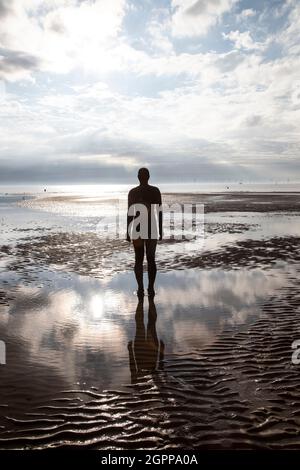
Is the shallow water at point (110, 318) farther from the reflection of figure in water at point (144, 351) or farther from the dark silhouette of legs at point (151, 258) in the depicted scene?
the dark silhouette of legs at point (151, 258)

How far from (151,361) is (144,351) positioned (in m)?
0.40

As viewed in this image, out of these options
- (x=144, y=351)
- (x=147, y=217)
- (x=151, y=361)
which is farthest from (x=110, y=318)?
(x=147, y=217)

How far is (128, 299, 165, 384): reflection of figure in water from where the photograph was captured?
552 centimetres

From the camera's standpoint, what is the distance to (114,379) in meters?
5.23

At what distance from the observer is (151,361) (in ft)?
19.1

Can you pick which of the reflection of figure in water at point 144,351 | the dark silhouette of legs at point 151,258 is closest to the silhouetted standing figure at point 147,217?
the dark silhouette of legs at point 151,258

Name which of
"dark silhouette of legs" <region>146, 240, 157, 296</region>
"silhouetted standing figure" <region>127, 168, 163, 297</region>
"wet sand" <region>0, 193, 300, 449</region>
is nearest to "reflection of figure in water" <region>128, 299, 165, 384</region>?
"wet sand" <region>0, 193, 300, 449</region>

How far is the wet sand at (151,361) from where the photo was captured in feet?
13.3

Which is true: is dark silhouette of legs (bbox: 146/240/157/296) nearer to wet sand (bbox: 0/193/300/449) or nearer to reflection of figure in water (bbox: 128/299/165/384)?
wet sand (bbox: 0/193/300/449)

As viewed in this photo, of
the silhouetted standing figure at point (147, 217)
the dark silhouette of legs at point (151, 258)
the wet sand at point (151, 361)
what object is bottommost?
the wet sand at point (151, 361)

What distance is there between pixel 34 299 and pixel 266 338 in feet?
19.2

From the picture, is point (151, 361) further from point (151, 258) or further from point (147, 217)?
point (147, 217)

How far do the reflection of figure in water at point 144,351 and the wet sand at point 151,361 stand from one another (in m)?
0.02
